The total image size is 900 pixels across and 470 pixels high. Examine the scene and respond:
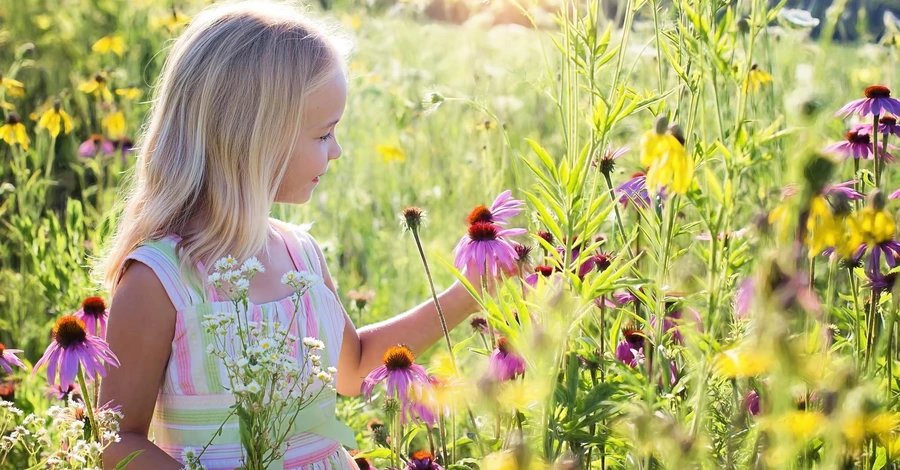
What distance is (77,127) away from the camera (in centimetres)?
360

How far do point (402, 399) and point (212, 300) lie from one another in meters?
0.32

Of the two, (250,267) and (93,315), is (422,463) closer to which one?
(250,267)

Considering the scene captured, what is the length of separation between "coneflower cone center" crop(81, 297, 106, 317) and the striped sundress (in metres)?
0.16

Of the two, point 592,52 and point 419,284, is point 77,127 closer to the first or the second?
point 419,284

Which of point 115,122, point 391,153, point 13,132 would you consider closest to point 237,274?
point 13,132

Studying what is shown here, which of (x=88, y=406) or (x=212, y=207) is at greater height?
(x=212, y=207)

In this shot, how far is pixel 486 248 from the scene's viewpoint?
4.32 ft

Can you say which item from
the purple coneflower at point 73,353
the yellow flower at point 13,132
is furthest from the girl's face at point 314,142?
the yellow flower at point 13,132

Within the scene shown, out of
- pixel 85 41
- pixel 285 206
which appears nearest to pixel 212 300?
pixel 285 206

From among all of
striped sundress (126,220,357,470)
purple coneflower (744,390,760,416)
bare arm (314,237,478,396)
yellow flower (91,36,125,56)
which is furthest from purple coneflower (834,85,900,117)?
yellow flower (91,36,125,56)

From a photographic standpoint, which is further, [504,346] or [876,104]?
[876,104]

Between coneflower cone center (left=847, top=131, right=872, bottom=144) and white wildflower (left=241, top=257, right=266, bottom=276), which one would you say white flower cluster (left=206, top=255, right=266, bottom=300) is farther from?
coneflower cone center (left=847, top=131, right=872, bottom=144)

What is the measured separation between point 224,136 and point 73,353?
40cm

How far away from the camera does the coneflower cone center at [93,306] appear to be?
1.48 m
